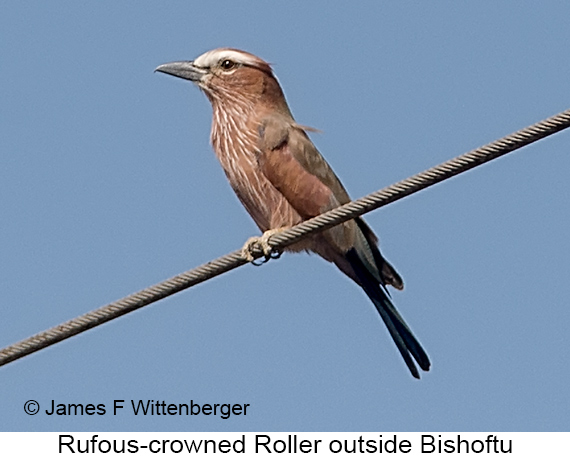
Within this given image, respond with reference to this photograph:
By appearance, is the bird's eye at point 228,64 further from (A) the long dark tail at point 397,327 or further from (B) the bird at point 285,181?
(A) the long dark tail at point 397,327

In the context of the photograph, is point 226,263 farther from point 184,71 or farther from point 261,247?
point 184,71

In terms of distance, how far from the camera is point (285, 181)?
6328mm

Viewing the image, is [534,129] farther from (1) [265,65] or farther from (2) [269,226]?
(1) [265,65]

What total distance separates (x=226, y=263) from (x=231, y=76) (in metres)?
2.48

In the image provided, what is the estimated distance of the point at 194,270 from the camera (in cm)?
471

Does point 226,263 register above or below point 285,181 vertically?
below

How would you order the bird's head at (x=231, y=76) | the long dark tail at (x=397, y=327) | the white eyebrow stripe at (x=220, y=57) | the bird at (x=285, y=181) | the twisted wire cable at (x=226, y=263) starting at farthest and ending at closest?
1. the white eyebrow stripe at (x=220, y=57)
2. the bird's head at (x=231, y=76)
3. the long dark tail at (x=397, y=327)
4. the bird at (x=285, y=181)
5. the twisted wire cable at (x=226, y=263)

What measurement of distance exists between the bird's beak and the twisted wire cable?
2321 millimetres

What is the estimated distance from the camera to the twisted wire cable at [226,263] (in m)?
4.20

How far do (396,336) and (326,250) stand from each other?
71 centimetres

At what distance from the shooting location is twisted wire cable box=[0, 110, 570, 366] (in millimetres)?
4199

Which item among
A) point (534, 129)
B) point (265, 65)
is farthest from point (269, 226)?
point (534, 129)

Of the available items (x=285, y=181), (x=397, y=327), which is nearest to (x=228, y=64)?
(x=285, y=181)

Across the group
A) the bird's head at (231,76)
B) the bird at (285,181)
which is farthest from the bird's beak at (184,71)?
the bird at (285,181)
